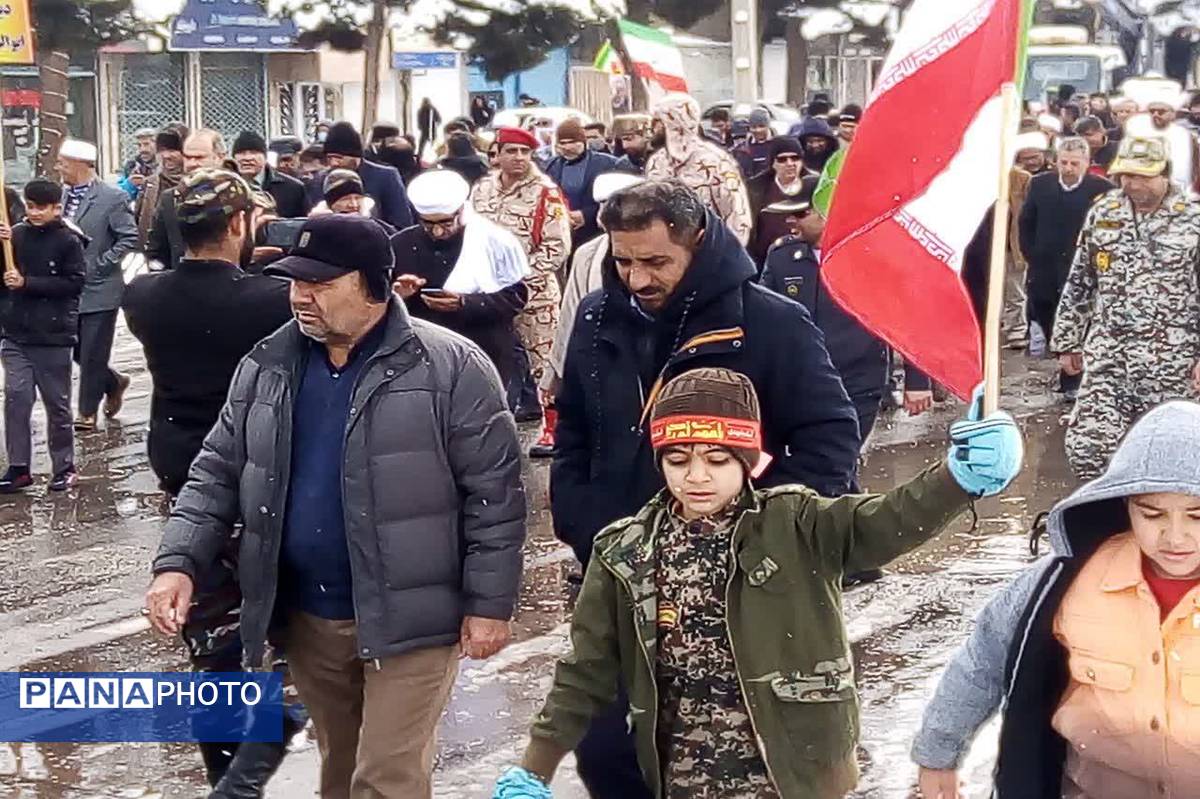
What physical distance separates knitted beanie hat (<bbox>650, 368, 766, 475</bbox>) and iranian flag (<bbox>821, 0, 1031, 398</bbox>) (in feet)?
1.37

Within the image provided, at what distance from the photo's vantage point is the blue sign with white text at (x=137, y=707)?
570cm

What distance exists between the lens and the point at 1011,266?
17406 mm

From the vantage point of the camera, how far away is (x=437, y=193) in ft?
31.8

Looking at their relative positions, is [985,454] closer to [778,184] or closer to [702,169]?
[702,169]

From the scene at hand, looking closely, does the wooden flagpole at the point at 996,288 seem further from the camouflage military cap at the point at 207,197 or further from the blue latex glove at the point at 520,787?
the camouflage military cap at the point at 207,197

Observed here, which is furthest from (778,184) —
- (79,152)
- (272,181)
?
(79,152)

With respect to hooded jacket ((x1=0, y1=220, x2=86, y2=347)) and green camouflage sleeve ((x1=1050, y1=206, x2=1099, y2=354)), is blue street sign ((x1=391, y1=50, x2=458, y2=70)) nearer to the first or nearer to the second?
hooded jacket ((x1=0, y1=220, x2=86, y2=347))

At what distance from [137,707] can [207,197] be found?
210 centimetres

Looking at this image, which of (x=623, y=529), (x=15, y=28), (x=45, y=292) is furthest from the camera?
(x=15, y=28)

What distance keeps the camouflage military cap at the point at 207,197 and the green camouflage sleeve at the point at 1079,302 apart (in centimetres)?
431

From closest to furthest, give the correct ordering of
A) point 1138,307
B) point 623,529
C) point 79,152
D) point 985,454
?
point 985,454 → point 623,529 → point 1138,307 → point 79,152

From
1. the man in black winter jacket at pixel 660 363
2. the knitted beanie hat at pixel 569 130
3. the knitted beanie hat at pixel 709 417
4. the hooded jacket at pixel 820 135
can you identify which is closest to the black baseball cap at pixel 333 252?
the man in black winter jacket at pixel 660 363

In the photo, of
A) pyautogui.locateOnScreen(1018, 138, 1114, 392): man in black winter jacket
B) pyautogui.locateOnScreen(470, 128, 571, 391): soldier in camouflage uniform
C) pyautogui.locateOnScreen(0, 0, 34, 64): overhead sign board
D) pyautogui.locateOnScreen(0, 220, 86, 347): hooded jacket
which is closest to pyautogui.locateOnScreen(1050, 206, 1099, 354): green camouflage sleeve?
pyautogui.locateOnScreen(470, 128, 571, 391): soldier in camouflage uniform

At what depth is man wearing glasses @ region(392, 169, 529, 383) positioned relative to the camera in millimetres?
9719
